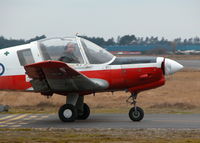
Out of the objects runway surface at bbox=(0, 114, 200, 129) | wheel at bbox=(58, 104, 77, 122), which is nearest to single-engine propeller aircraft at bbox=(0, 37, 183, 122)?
wheel at bbox=(58, 104, 77, 122)

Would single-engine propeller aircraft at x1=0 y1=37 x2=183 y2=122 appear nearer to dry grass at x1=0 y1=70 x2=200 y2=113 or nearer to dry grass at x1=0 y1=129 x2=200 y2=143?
dry grass at x1=0 y1=129 x2=200 y2=143

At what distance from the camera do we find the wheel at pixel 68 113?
50.5 feet

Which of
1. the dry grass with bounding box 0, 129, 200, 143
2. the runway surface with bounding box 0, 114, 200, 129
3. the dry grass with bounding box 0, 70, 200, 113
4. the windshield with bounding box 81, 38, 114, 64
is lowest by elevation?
the dry grass with bounding box 0, 70, 200, 113

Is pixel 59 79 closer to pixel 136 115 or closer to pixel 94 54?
pixel 94 54

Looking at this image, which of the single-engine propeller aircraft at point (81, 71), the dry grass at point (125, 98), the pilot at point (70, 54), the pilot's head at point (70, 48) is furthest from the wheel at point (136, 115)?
the dry grass at point (125, 98)

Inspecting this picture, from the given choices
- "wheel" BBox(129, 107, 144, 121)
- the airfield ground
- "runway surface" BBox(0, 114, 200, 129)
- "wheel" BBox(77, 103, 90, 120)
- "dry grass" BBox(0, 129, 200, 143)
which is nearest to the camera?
"dry grass" BBox(0, 129, 200, 143)

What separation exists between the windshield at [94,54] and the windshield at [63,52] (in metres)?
0.27

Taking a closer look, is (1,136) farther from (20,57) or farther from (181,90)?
(181,90)

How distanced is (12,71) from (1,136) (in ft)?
13.8

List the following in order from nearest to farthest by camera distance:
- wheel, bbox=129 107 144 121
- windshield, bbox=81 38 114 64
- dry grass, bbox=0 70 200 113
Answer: wheel, bbox=129 107 144 121
windshield, bbox=81 38 114 64
dry grass, bbox=0 70 200 113

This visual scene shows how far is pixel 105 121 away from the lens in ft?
51.6

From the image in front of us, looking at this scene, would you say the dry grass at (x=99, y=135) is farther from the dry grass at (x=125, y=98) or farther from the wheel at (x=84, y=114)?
the dry grass at (x=125, y=98)

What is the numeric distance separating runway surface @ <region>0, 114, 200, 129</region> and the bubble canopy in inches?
76.0

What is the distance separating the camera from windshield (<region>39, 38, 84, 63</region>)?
51.1ft
